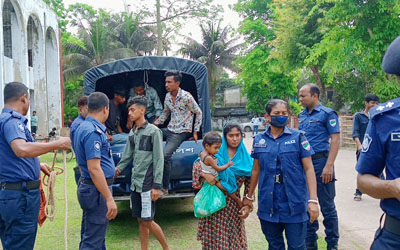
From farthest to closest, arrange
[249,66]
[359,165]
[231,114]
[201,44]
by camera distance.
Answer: [231,114], [201,44], [249,66], [359,165]

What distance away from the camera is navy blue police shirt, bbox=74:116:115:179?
3.55 metres

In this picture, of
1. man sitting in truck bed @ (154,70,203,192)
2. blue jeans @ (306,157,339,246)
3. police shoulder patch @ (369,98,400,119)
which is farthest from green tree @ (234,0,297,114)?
police shoulder patch @ (369,98,400,119)

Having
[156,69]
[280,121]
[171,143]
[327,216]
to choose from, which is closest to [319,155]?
[327,216]

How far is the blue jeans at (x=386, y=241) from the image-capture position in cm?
187

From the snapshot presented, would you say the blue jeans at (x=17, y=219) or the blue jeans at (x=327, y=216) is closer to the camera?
the blue jeans at (x=17, y=219)

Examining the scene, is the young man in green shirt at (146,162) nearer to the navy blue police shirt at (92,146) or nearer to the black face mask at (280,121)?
the navy blue police shirt at (92,146)

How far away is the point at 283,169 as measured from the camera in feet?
11.1

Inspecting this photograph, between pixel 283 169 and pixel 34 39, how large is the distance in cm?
1830

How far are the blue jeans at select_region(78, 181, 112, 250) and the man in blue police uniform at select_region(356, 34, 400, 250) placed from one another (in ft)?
8.13

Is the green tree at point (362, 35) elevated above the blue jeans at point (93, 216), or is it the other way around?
the green tree at point (362, 35)

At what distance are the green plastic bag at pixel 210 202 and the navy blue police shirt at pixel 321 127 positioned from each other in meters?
1.58

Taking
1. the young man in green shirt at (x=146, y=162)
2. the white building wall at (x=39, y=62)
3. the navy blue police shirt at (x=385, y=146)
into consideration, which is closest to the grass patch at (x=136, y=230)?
the young man in green shirt at (x=146, y=162)

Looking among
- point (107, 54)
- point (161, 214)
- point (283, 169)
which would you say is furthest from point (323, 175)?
point (107, 54)

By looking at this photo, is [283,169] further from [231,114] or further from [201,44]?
[231,114]
